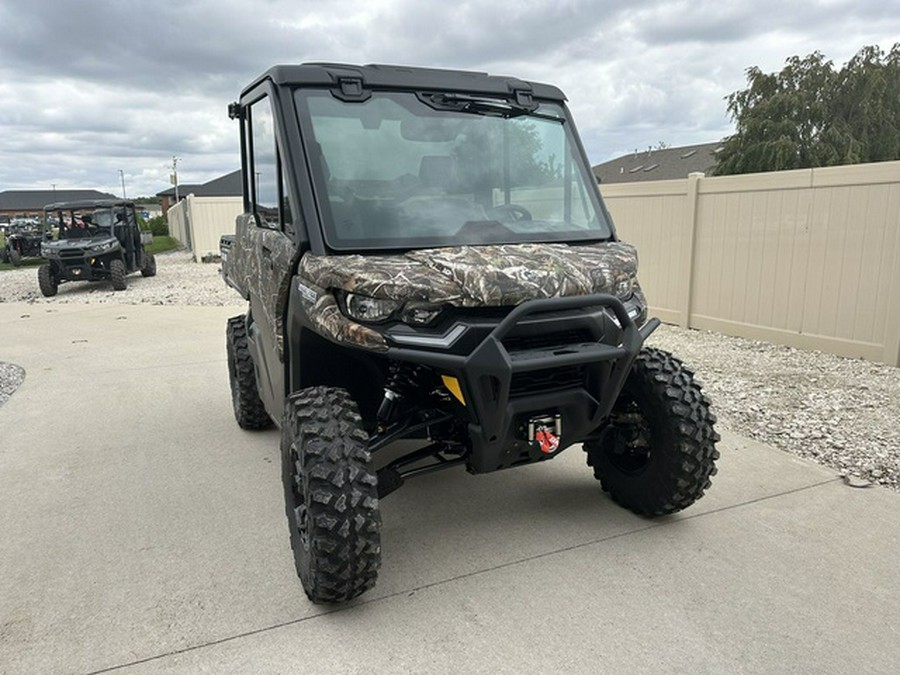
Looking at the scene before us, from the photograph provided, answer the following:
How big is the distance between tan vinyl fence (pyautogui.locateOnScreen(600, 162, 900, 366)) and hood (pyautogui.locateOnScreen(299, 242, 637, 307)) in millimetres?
4846

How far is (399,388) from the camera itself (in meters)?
3.17

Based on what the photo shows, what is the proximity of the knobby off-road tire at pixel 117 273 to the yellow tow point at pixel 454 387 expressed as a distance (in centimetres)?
1441

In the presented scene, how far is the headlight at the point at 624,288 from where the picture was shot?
3086 mm

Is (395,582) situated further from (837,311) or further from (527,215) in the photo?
(837,311)

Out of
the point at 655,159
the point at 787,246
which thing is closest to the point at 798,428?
the point at 787,246

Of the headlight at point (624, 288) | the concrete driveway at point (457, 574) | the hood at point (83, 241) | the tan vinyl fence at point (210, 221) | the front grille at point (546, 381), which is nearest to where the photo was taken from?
the concrete driveway at point (457, 574)

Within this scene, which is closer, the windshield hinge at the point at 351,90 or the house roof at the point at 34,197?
the windshield hinge at the point at 351,90

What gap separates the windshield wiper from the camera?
343cm

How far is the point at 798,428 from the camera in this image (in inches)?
200

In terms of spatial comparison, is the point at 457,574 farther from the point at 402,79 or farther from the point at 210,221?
the point at 210,221

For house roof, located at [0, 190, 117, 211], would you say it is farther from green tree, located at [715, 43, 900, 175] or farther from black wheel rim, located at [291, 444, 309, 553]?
black wheel rim, located at [291, 444, 309, 553]

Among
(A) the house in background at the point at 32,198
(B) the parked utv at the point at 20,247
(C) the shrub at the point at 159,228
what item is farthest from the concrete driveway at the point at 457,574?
(A) the house in background at the point at 32,198

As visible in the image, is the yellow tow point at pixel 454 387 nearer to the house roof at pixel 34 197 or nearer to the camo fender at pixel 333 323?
the camo fender at pixel 333 323

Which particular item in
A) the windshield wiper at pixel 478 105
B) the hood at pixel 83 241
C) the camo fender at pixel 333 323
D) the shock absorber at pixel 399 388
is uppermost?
the windshield wiper at pixel 478 105
